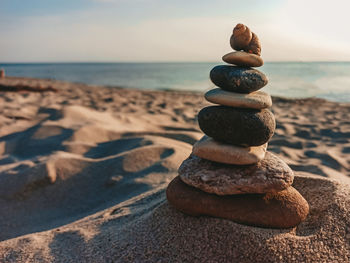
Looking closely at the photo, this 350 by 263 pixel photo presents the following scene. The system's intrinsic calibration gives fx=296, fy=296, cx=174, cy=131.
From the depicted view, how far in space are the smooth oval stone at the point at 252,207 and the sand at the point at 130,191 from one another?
56 millimetres

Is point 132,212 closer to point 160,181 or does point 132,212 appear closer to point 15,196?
point 160,181

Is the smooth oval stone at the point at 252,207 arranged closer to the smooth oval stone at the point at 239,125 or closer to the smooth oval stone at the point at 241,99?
the smooth oval stone at the point at 239,125

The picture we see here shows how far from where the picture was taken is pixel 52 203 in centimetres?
316

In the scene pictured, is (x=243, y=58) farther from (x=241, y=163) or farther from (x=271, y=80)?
(x=271, y=80)

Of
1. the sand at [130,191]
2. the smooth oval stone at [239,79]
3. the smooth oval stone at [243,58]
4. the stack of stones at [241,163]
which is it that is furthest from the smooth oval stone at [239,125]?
the sand at [130,191]

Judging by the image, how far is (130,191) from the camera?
127 inches

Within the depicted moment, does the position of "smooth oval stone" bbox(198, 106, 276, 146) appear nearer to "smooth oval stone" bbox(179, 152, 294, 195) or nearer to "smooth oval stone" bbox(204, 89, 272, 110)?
"smooth oval stone" bbox(204, 89, 272, 110)

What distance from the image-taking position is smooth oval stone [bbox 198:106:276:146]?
1.84 m

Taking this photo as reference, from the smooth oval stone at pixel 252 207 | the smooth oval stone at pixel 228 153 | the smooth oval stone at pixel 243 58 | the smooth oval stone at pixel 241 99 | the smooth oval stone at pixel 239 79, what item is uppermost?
the smooth oval stone at pixel 243 58

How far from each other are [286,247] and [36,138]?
405 cm

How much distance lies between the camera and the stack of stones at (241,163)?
1818mm

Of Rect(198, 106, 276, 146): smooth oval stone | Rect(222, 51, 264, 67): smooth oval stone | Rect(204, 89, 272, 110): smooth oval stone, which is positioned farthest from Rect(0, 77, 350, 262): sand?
Rect(222, 51, 264, 67): smooth oval stone

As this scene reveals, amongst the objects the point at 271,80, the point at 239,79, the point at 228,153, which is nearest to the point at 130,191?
the point at 228,153

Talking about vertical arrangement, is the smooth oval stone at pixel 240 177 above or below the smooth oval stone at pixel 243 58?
below
